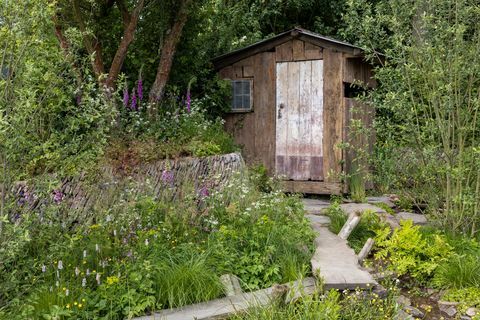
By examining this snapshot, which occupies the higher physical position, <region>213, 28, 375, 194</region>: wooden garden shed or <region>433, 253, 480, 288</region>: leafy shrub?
<region>213, 28, 375, 194</region>: wooden garden shed

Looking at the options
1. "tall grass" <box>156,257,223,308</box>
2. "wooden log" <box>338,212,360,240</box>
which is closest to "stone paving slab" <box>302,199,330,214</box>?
"wooden log" <box>338,212,360,240</box>

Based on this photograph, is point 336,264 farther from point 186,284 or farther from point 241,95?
point 241,95

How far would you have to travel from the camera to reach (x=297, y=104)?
906 centimetres

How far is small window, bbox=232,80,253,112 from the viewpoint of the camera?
9.53 metres

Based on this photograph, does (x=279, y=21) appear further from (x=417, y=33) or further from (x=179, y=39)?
(x=417, y=33)

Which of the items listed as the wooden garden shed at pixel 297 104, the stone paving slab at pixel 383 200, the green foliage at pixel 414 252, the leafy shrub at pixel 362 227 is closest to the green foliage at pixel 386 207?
the stone paving slab at pixel 383 200

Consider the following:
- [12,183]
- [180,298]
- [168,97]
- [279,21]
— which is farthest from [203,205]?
[279,21]

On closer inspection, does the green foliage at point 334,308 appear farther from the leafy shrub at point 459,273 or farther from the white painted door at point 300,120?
the white painted door at point 300,120

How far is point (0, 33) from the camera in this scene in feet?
11.3

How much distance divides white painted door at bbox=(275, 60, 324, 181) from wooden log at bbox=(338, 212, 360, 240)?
3.08 metres

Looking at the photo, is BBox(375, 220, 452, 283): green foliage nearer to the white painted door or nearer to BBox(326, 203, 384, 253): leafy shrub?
BBox(326, 203, 384, 253): leafy shrub

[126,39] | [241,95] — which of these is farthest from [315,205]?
[126,39]

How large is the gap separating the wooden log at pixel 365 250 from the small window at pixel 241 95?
4665mm

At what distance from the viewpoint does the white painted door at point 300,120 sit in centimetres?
888
